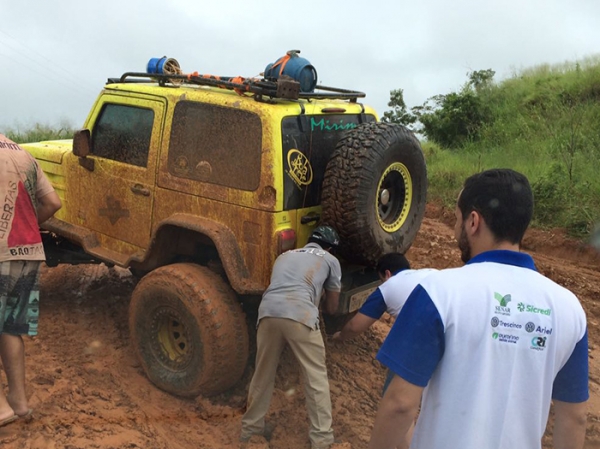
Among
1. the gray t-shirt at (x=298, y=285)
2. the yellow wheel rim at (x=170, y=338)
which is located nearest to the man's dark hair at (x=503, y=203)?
the gray t-shirt at (x=298, y=285)

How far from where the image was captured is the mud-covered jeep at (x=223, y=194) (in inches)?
147

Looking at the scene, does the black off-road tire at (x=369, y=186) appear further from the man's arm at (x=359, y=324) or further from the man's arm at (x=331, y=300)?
the man's arm at (x=359, y=324)

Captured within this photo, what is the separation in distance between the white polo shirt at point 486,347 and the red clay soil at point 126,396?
1.98 metres

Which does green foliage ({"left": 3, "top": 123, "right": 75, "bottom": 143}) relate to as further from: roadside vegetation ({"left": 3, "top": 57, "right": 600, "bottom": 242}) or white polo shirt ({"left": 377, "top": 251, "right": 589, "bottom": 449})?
white polo shirt ({"left": 377, "top": 251, "right": 589, "bottom": 449})

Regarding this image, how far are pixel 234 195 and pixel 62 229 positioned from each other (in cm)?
186

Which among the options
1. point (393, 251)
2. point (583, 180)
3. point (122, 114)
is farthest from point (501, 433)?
point (583, 180)

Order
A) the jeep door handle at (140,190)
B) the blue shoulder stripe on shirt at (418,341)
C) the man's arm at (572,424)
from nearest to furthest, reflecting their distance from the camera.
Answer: the blue shoulder stripe on shirt at (418,341)
the man's arm at (572,424)
the jeep door handle at (140,190)

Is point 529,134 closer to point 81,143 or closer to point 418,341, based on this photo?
point 81,143

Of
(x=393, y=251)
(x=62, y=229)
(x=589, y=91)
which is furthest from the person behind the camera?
(x=589, y=91)

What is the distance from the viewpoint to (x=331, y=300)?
12.5ft

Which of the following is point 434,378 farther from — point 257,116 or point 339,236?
point 257,116

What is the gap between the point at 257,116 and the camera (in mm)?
3773

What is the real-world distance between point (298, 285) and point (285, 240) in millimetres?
359

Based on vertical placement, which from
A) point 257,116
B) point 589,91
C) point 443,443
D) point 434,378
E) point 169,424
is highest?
point 589,91
